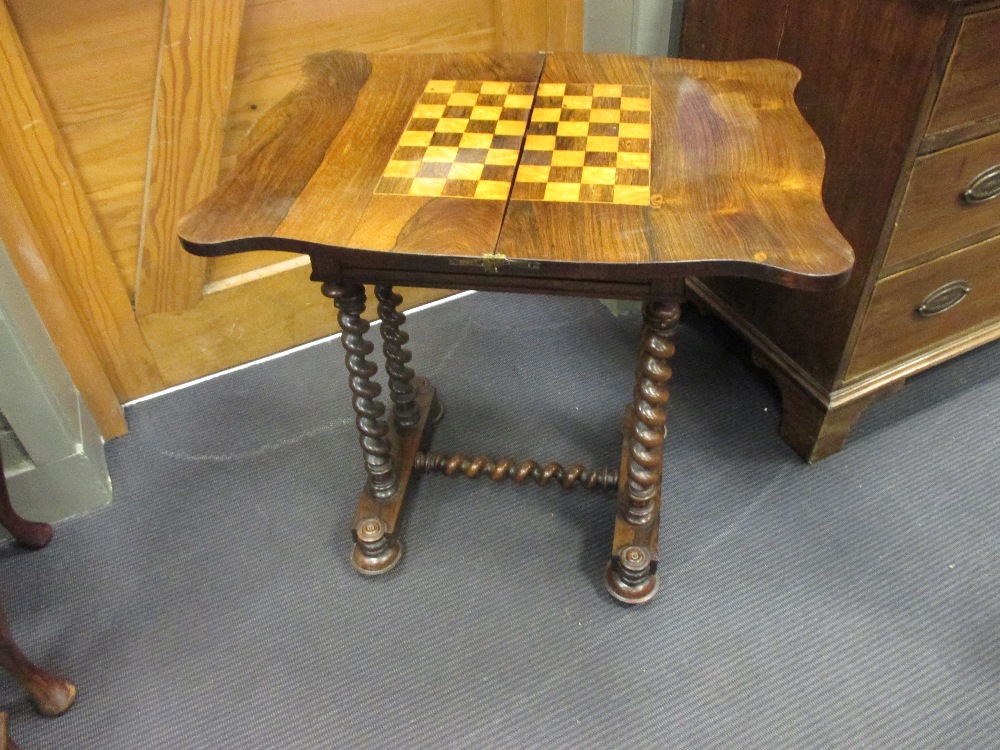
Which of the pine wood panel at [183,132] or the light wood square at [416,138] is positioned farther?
the pine wood panel at [183,132]

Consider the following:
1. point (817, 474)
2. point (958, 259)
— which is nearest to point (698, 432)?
point (817, 474)

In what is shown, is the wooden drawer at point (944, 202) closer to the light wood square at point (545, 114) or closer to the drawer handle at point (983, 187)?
the drawer handle at point (983, 187)

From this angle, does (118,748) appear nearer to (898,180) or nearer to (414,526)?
(414,526)

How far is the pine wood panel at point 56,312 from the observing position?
1.43 m

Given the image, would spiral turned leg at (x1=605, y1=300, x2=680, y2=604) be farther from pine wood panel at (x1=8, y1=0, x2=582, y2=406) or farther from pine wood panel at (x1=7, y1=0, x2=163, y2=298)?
pine wood panel at (x1=7, y1=0, x2=163, y2=298)

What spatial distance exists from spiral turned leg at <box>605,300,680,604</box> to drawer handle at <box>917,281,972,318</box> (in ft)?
2.00

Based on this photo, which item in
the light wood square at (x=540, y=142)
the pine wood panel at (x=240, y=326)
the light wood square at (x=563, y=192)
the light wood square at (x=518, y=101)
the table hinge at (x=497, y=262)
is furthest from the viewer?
the pine wood panel at (x=240, y=326)

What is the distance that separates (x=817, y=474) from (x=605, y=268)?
0.96m

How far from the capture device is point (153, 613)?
141 cm

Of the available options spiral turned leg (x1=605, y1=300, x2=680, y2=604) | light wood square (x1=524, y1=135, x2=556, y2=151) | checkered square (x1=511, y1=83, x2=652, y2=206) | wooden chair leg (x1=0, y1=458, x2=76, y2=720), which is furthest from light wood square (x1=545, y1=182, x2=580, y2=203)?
wooden chair leg (x1=0, y1=458, x2=76, y2=720)

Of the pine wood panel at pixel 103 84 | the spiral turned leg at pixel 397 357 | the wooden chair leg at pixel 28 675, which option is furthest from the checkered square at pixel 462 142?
the wooden chair leg at pixel 28 675

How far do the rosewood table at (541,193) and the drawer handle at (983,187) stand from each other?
15.0 inches

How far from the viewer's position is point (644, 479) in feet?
4.30

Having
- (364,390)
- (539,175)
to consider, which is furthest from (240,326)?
(539,175)
